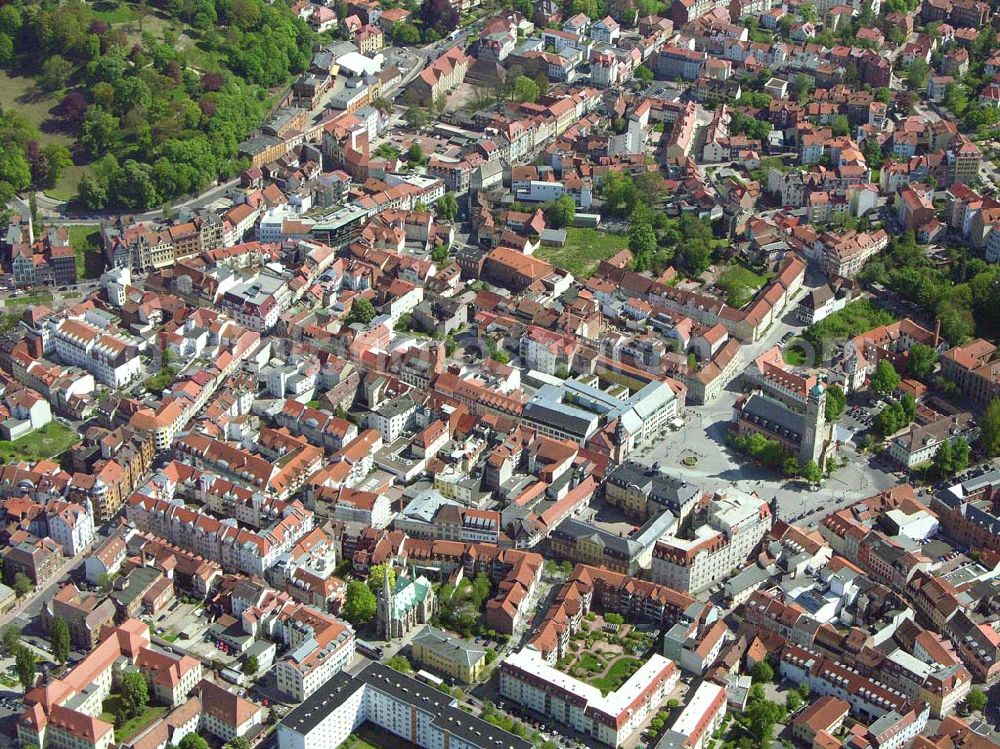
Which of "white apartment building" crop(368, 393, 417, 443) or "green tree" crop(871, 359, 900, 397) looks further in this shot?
"green tree" crop(871, 359, 900, 397)

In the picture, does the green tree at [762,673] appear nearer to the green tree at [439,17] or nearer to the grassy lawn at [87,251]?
the grassy lawn at [87,251]

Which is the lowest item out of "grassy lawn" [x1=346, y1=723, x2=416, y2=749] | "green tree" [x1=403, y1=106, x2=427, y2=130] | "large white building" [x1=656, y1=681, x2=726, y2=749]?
"grassy lawn" [x1=346, y1=723, x2=416, y2=749]

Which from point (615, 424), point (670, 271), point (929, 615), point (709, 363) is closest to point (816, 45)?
point (670, 271)

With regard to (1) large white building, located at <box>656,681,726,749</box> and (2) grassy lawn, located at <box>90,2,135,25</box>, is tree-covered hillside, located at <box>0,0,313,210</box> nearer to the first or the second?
(2) grassy lawn, located at <box>90,2,135,25</box>

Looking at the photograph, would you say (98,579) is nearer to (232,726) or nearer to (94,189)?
(232,726)

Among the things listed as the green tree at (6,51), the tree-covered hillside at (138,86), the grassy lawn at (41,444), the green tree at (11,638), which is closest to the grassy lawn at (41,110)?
the tree-covered hillside at (138,86)

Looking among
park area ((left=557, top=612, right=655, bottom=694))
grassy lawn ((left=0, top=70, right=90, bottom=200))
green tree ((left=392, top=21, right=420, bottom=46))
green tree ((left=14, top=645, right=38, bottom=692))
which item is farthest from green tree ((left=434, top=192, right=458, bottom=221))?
green tree ((left=14, top=645, right=38, bottom=692))
